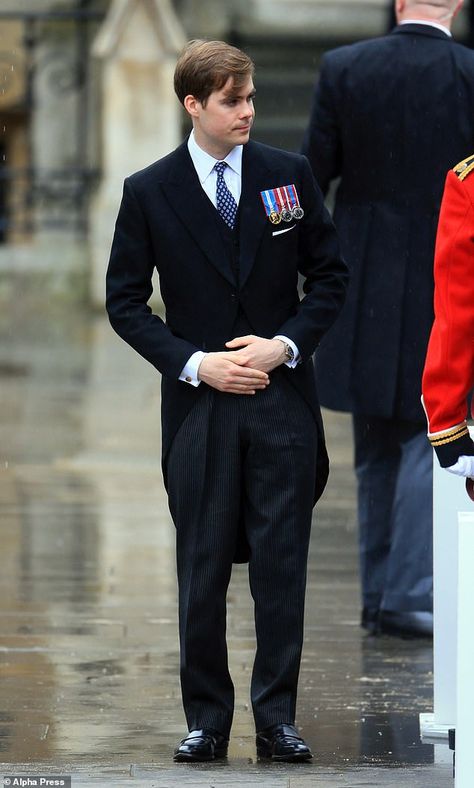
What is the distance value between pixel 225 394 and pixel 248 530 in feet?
1.18

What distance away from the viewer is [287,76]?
791 inches

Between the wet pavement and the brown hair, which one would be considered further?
the wet pavement

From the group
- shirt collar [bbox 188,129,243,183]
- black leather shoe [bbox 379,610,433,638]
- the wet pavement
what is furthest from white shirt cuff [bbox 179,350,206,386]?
black leather shoe [bbox 379,610,433,638]

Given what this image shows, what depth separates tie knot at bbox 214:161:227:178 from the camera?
14.7 ft

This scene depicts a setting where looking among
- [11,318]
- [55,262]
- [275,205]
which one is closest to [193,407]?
[275,205]

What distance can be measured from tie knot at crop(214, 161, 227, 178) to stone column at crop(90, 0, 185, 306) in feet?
43.7

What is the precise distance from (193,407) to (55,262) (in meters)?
14.4

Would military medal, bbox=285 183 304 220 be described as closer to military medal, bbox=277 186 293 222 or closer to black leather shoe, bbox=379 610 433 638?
military medal, bbox=277 186 293 222

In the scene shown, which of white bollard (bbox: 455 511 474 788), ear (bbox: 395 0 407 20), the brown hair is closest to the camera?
white bollard (bbox: 455 511 474 788)

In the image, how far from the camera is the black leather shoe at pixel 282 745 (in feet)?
14.4

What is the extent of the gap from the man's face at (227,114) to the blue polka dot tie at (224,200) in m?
0.08

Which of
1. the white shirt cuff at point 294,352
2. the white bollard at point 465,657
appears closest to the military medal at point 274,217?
the white shirt cuff at point 294,352

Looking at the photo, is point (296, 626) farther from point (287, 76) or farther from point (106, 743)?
point (287, 76)

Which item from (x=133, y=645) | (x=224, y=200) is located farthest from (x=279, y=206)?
(x=133, y=645)
